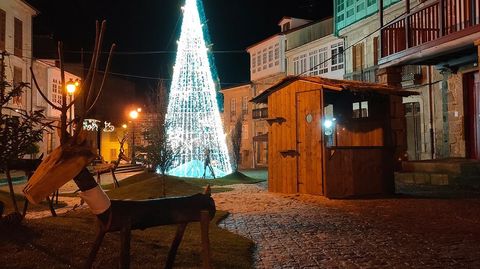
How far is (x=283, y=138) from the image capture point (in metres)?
14.7

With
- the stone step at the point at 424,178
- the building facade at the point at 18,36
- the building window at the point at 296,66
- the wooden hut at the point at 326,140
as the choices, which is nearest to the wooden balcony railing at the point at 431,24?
the wooden hut at the point at 326,140

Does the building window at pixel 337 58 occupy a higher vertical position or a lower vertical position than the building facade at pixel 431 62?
higher

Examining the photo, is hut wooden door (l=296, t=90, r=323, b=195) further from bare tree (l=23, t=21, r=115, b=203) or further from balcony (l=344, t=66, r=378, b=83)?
balcony (l=344, t=66, r=378, b=83)

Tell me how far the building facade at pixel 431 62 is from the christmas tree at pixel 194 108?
341 inches

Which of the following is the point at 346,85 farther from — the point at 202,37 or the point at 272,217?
the point at 202,37

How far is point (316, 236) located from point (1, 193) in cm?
1033

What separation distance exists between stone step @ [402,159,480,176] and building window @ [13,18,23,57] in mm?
27429

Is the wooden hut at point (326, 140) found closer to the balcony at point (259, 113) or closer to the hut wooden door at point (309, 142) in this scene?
the hut wooden door at point (309, 142)

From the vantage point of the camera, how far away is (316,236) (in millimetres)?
8273

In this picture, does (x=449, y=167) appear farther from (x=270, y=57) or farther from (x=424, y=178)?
(x=270, y=57)

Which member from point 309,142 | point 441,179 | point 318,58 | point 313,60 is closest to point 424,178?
point 441,179

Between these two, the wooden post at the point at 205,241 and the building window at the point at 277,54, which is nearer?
the wooden post at the point at 205,241

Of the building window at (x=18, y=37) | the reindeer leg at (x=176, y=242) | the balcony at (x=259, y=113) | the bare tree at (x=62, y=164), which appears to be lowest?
the reindeer leg at (x=176, y=242)

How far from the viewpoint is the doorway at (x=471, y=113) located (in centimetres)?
1642
